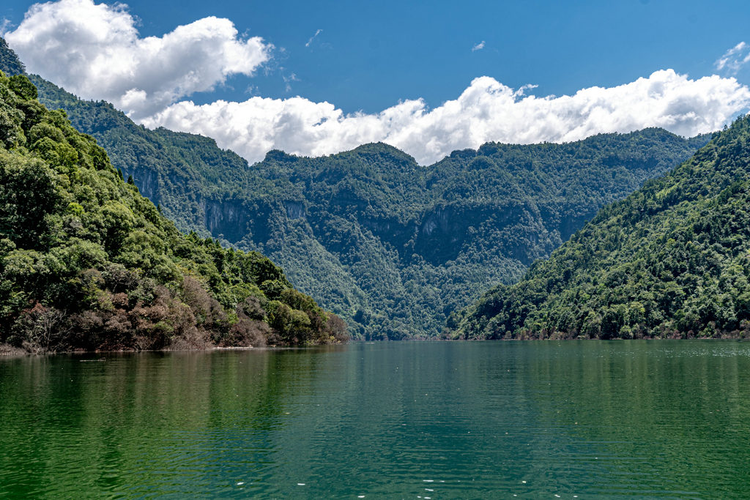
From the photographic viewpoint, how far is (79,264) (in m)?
82.5

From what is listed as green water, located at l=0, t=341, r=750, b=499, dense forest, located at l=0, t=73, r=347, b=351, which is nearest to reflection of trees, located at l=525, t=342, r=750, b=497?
green water, located at l=0, t=341, r=750, b=499

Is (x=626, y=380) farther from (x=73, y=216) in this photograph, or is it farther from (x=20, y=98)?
(x=20, y=98)

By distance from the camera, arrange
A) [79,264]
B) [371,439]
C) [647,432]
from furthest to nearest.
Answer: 1. [79,264]
2. [647,432]
3. [371,439]

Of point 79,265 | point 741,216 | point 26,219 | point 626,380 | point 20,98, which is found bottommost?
point 626,380

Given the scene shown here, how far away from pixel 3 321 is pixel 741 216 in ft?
669

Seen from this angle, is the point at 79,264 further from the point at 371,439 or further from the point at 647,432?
the point at 647,432

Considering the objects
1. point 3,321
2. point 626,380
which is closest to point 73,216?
point 3,321

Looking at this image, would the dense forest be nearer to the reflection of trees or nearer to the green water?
the green water

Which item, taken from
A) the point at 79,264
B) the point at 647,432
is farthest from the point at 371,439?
the point at 79,264

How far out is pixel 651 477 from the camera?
1984 centimetres

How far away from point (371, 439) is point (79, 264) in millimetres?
69792

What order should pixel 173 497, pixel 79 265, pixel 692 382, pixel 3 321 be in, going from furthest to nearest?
pixel 79 265 → pixel 3 321 → pixel 692 382 → pixel 173 497

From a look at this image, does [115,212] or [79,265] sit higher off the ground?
[115,212]

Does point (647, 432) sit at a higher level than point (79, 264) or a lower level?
lower
